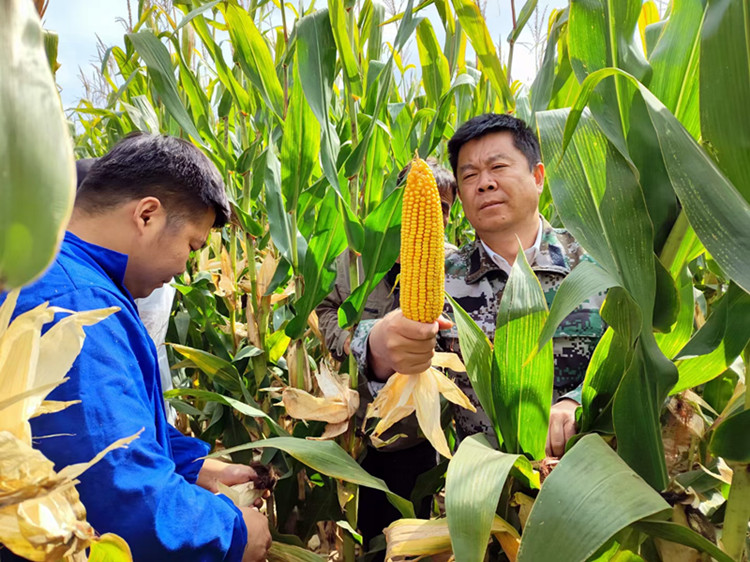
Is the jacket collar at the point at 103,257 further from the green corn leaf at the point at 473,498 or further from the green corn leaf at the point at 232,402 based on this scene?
the green corn leaf at the point at 473,498

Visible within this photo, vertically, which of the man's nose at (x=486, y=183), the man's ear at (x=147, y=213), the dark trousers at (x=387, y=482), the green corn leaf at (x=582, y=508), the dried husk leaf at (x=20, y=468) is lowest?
the dark trousers at (x=387, y=482)

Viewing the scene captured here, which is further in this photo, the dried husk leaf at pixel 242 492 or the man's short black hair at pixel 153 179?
the dried husk leaf at pixel 242 492

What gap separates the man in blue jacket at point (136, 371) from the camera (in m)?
0.90

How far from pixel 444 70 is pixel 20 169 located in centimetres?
215

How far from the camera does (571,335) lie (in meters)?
1.50

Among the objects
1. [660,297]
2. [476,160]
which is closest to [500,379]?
[660,297]

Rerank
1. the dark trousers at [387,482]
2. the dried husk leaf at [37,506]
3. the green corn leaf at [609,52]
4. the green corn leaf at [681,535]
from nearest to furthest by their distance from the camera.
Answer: the dried husk leaf at [37,506], the green corn leaf at [681,535], the green corn leaf at [609,52], the dark trousers at [387,482]

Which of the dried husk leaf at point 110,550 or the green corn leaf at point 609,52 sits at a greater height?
the green corn leaf at point 609,52

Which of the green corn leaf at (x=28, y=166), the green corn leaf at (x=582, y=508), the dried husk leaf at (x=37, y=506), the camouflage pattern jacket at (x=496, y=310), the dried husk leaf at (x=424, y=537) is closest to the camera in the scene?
the green corn leaf at (x=28, y=166)

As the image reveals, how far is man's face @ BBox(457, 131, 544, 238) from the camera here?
167 centimetres

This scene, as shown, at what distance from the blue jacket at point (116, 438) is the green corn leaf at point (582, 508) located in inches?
25.3

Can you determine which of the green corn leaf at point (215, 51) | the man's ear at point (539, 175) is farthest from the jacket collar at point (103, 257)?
the man's ear at point (539, 175)

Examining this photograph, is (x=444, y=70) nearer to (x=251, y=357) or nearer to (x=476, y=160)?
(x=476, y=160)

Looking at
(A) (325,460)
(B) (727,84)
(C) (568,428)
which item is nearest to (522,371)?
(C) (568,428)
